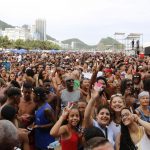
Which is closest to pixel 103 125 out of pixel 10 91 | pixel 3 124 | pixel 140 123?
pixel 140 123

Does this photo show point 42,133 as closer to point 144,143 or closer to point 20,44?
point 144,143

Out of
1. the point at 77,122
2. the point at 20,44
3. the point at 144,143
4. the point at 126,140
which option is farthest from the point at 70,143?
the point at 20,44

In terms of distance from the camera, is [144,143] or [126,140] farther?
[126,140]

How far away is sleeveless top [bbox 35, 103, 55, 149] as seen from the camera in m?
5.80

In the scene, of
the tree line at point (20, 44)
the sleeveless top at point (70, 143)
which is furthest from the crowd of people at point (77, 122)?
the tree line at point (20, 44)

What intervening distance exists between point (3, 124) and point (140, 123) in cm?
186

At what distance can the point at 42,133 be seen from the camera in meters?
5.89

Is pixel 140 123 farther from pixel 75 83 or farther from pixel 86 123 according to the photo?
pixel 75 83

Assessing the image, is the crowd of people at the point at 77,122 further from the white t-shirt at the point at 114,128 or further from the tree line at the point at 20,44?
the tree line at the point at 20,44

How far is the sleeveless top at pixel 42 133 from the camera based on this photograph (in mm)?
5797

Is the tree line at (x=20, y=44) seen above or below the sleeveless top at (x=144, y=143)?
above

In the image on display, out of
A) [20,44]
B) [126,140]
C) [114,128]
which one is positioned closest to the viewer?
[126,140]

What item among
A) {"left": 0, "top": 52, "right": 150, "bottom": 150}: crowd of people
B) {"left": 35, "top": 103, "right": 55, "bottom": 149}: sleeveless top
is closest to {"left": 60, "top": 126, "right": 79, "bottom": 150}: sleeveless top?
{"left": 0, "top": 52, "right": 150, "bottom": 150}: crowd of people

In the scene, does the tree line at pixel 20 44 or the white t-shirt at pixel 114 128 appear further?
the tree line at pixel 20 44
